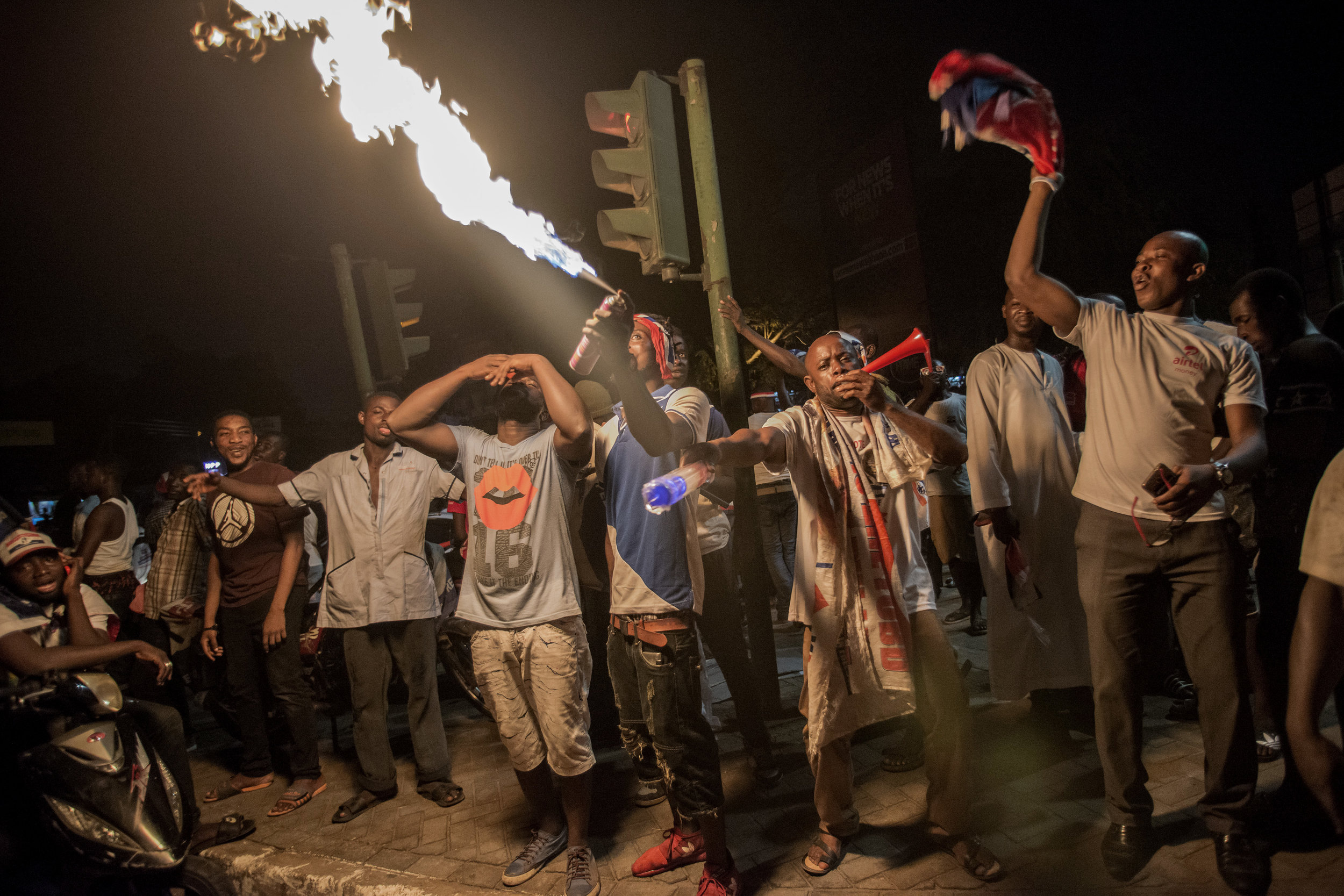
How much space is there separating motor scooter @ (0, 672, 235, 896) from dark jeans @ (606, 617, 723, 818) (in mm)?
2267

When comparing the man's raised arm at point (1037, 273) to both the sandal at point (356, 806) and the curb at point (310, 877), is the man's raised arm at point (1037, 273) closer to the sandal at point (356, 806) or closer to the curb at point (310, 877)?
the curb at point (310, 877)

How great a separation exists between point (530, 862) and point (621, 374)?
252 centimetres

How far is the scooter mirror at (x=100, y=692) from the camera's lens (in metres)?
3.36

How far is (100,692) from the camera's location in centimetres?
348

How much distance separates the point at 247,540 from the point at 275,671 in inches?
35.7

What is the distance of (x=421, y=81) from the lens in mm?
4551

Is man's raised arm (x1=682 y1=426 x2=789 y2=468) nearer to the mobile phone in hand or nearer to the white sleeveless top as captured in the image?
the mobile phone in hand

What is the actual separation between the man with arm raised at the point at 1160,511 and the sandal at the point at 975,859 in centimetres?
44

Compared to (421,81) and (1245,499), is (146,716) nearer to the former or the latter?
(421,81)

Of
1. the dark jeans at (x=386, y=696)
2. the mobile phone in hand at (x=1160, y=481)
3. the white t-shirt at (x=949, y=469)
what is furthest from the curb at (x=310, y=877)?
the white t-shirt at (x=949, y=469)

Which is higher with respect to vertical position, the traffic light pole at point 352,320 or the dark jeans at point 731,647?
the traffic light pole at point 352,320

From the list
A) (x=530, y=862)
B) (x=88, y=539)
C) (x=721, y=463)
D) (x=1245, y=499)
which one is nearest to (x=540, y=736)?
(x=530, y=862)

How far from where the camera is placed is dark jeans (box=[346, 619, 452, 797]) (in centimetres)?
454

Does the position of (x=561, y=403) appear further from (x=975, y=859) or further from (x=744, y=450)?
(x=975, y=859)
